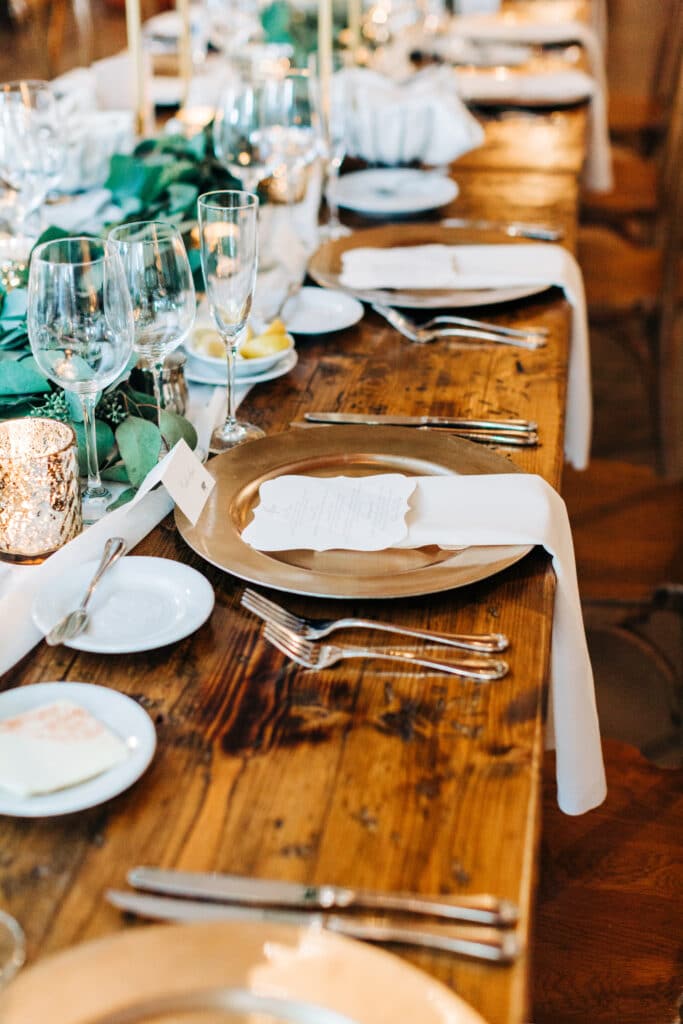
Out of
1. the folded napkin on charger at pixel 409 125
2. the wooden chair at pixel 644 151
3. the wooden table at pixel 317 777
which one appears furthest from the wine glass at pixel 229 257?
the wooden chair at pixel 644 151

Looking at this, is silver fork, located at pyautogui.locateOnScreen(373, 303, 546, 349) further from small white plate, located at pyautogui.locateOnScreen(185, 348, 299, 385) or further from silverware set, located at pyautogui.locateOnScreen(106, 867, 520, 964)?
silverware set, located at pyautogui.locateOnScreen(106, 867, 520, 964)

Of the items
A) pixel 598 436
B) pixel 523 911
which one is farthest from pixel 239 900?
pixel 598 436

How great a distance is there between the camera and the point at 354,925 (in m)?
0.58

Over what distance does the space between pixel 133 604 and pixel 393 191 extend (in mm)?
1425

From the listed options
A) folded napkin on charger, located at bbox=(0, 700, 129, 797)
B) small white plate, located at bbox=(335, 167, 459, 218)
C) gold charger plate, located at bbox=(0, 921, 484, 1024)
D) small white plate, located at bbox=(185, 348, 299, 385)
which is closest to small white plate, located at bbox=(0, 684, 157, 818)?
folded napkin on charger, located at bbox=(0, 700, 129, 797)

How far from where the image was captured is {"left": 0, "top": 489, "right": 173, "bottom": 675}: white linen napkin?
2.71 feet

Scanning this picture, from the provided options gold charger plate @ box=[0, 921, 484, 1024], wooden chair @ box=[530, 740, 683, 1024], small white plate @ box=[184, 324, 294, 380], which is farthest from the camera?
small white plate @ box=[184, 324, 294, 380]

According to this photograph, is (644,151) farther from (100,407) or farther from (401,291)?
(100,407)

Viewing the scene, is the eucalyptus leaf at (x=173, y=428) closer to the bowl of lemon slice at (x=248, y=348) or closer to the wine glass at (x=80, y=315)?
the wine glass at (x=80, y=315)

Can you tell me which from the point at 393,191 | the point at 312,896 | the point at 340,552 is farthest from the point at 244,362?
the point at 393,191

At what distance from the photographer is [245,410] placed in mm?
1258

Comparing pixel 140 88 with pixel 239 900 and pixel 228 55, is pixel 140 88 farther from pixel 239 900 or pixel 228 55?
pixel 239 900

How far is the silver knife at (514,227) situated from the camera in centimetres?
178

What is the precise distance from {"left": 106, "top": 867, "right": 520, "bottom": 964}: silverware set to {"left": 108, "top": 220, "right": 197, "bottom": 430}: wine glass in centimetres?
55
